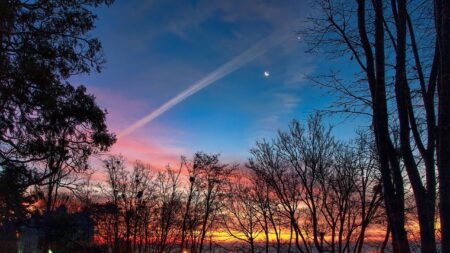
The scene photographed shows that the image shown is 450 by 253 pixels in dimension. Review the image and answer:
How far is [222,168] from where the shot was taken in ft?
124

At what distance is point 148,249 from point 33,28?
3283cm

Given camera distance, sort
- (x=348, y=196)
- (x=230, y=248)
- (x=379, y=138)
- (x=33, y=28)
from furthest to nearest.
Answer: (x=230, y=248)
(x=348, y=196)
(x=33, y=28)
(x=379, y=138)

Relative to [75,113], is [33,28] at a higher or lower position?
higher

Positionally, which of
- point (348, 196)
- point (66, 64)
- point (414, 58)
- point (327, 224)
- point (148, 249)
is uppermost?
point (66, 64)

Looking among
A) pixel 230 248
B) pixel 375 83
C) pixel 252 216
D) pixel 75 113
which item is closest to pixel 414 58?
pixel 375 83

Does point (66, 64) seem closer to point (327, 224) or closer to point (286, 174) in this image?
point (286, 174)

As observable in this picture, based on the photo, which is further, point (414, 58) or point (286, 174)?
point (286, 174)

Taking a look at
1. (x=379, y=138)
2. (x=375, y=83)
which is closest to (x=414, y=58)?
(x=375, y=83)

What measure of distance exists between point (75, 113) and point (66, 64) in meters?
1.27

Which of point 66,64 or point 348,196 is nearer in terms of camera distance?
point 66,64

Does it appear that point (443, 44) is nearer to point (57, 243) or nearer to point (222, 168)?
point (57, 243)

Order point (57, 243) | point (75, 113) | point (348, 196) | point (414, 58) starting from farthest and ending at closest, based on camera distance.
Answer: point (348, 196) < point (57, 243) < point (75, 113) < point (414, 58)

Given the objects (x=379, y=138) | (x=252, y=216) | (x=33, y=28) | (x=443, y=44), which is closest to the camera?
(x=443, y=44)

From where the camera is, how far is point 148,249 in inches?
1577
